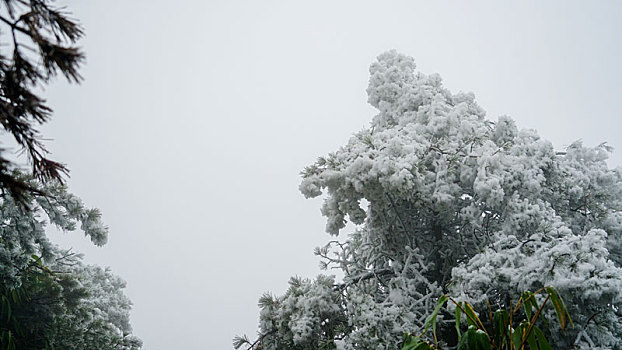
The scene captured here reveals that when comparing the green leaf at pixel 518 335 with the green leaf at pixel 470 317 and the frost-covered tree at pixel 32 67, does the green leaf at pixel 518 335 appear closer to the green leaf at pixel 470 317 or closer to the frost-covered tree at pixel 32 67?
the green leaf at pixel 470 317

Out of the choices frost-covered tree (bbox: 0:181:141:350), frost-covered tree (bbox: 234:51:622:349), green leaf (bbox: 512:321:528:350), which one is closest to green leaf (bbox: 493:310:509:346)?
green leaf (bbox: 512:321:528:350)

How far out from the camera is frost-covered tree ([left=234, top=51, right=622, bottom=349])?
5.39 meters

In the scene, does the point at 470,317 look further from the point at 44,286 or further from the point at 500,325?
the point at 44,286

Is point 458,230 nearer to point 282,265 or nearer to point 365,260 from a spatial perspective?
point 365,260

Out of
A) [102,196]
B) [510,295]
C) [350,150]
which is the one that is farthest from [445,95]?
[102,196]

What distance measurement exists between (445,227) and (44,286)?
6.77m

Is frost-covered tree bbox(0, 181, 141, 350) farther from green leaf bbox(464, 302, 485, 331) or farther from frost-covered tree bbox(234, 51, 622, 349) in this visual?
green leaf bbox(464, 302, 485, 331)

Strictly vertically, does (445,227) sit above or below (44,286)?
below

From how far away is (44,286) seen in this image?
6941mm

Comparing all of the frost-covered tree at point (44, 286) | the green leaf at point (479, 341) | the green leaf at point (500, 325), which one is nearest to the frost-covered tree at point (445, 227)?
the frost-covered tree at point (44, 286)

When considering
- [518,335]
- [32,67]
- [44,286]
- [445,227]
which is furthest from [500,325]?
[44,286]

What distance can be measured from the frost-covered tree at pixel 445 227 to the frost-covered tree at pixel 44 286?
2.89 metres

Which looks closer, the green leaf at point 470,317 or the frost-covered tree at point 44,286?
the green leaf at point 470,317

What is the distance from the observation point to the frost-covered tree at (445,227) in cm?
539
